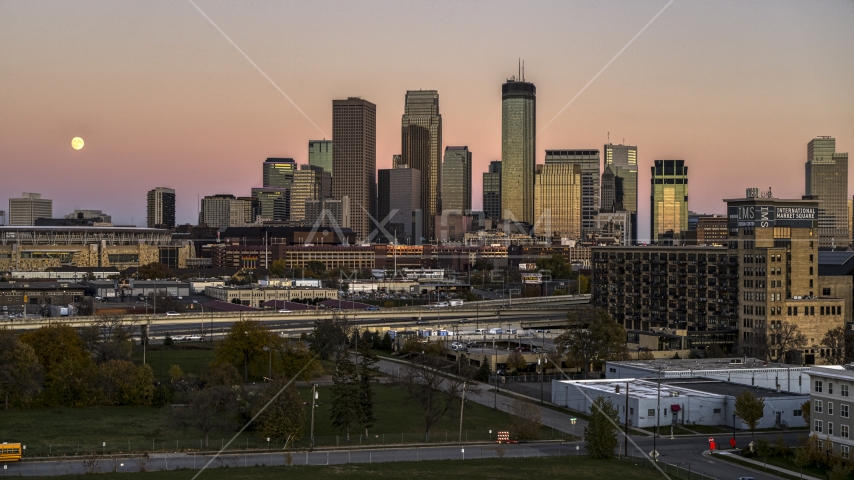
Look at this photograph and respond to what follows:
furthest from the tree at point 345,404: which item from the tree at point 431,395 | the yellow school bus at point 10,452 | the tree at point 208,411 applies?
the yellow school bus at point 10,452

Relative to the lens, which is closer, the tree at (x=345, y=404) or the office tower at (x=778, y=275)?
the tree at (x=345, y=404)

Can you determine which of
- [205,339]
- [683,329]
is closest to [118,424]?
[205,339]

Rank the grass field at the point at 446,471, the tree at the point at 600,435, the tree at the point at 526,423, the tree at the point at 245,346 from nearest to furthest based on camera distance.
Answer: the grass field at the point at 446,471 → the tree at the point at 600,435 → the tree at the point at 526,423 → the tree at the point at 245,346

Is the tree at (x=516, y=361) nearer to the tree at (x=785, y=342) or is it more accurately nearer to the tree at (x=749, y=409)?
the tree at (x=785, y=342)

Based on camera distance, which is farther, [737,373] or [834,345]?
[834,345]

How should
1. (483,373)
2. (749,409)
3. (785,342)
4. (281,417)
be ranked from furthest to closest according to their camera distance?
(785,342), (483,373), (749,409), (281,417)

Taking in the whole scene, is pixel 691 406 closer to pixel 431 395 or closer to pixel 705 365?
pixel 705 365

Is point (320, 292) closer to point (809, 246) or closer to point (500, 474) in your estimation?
point (809, 246)

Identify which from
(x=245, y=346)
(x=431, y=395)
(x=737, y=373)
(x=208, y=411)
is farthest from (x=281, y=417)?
(x=737, y=373)
